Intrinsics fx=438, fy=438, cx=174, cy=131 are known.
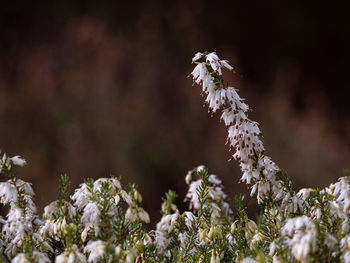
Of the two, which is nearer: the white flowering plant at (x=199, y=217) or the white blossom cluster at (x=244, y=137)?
the white flowering plant at (x=199, y=217)

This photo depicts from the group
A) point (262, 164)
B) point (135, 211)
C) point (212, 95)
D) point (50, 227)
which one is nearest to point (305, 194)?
point (262, 164)

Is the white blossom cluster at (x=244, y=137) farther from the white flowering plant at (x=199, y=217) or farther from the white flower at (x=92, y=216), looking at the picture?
the white flower at (x=92, y=216)

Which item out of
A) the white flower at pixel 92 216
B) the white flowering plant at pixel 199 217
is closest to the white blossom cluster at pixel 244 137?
the white flowering plant at pixel 199 217

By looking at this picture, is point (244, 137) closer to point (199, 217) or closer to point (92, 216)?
point (199, 217)

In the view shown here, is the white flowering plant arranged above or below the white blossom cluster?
below

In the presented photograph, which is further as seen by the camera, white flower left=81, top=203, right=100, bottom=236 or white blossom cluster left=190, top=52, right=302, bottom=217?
white blossom cluster left=190, top=52, right=302, bottom=217

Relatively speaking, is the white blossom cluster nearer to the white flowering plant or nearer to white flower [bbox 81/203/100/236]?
the white flowering plant

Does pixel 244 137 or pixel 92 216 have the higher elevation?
pixel 244 137

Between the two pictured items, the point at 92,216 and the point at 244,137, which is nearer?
the point at 92,216

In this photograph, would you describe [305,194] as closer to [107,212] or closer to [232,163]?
[107,212]

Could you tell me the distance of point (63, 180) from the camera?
162 centimetres

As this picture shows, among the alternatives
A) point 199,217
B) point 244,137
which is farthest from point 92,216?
point 244,137

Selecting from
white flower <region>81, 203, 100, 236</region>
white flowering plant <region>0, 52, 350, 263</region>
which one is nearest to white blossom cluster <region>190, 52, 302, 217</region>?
white flowering plant <region>0, 52, 350, 263</region>

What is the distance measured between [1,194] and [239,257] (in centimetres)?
83
